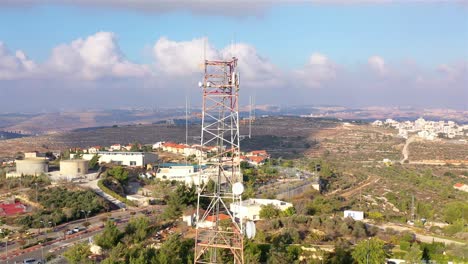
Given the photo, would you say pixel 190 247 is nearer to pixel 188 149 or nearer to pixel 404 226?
pixel 404 226

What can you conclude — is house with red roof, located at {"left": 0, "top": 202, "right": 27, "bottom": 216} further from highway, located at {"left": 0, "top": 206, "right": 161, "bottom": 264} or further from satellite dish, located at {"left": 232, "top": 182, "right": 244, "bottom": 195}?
satellite dish, located at {"left": 232, "top": 182, "right": 244, "bottom": 195}

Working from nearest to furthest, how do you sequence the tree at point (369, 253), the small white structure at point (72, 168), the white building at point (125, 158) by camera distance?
the tree at point (369, 253) < the small white structure at point (72, 168) < the white building at point (125, 158)

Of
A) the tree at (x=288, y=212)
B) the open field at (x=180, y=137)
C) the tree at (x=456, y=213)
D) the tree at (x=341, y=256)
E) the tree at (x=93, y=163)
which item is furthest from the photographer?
the open field at (x=180, y=137)

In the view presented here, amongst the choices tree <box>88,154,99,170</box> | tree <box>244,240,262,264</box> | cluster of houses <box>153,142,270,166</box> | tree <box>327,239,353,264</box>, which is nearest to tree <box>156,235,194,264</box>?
tree <box>244,240,262,264</box>

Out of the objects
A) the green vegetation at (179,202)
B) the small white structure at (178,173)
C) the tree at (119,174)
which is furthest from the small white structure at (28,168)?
the green vegetation at (179,202)

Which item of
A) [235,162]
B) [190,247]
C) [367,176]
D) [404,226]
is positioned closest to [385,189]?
[367,176]

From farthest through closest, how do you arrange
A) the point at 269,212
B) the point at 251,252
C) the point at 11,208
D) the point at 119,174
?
the point at 119,174 < the point at 11,208 < the point at 269,212 < the point at 251,252

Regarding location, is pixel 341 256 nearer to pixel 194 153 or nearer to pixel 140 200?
pixel 140 200

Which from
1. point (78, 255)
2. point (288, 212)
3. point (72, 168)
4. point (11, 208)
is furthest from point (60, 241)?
point (72, 168)

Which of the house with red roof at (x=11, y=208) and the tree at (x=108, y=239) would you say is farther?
the house with red roof at (x=11, y=208)

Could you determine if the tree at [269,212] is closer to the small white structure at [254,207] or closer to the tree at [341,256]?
the small white structure at [254,207]

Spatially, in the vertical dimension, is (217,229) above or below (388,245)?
above
